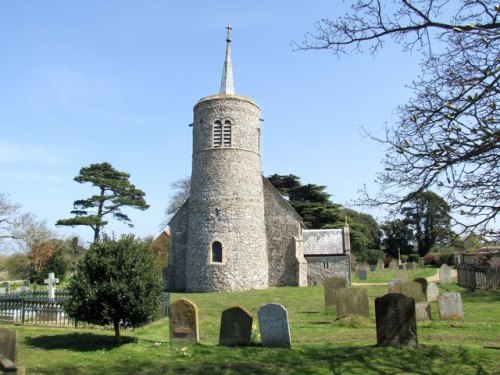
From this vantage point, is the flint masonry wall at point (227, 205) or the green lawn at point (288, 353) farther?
the flint masonry wall at point (227, 205)

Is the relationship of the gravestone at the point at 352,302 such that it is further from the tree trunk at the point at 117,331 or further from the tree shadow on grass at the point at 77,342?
the tree trunk at the point at 117,331

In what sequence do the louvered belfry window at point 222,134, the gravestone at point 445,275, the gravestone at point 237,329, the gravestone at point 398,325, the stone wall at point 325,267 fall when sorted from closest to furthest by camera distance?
the gravestone at point 398,325, the gravestone at point 237,329, the gravestone at point 445,275, the louvered belfry window at point 222,134, the stone wall at point 325,267

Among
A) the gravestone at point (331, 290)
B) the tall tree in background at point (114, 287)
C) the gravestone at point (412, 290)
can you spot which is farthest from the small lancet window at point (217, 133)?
the tall tree in background at point (114, 287)

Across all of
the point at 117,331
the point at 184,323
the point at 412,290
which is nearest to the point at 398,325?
the point at 184,323

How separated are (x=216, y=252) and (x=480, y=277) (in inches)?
543

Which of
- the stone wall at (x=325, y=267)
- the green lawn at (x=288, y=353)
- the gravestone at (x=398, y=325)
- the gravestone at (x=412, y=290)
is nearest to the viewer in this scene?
the green lawn at (x=288, y=353)

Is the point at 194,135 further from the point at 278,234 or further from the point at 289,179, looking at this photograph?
the point at 289,179

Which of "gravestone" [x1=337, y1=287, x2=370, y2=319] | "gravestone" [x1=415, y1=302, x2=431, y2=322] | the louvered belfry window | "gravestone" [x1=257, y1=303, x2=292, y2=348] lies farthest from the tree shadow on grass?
the louvered belfry window

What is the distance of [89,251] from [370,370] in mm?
6346

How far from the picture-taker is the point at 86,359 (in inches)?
326

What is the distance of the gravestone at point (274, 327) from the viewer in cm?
923

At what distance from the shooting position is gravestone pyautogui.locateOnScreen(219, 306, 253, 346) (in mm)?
9477

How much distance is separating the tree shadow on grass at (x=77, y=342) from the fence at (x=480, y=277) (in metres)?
16.7

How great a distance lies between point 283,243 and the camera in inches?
1120
